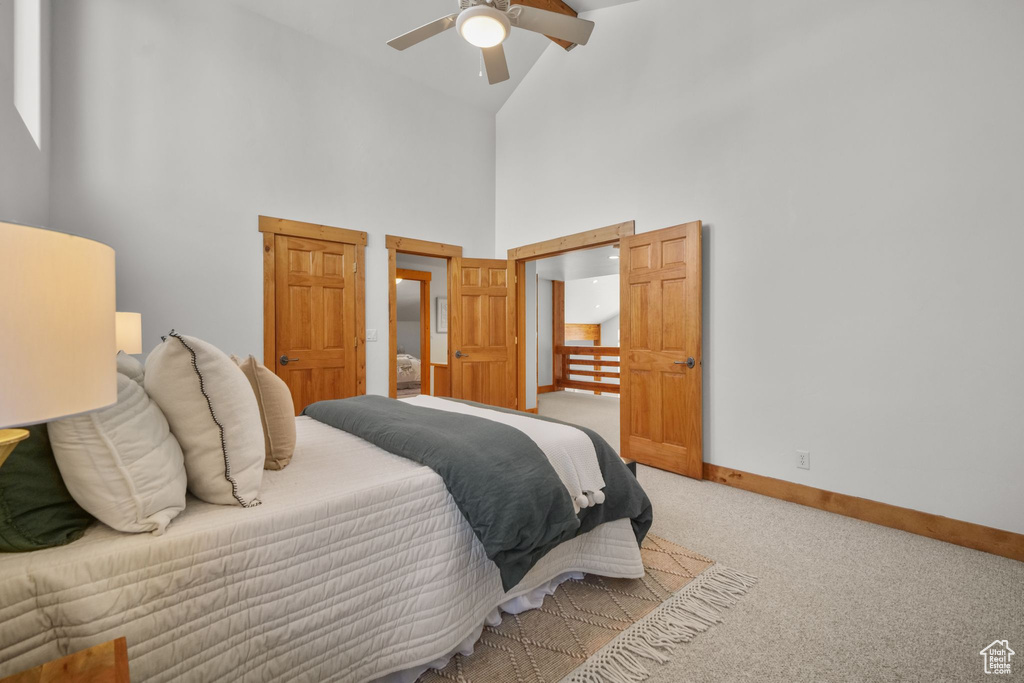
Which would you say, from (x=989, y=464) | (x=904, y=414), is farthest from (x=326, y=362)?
(x=989, y=464)

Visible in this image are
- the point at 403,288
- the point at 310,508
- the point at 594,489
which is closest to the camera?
the point at 310,508

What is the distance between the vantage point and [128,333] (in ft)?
8.45

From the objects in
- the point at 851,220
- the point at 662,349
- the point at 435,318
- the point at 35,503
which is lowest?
the point at 35,503

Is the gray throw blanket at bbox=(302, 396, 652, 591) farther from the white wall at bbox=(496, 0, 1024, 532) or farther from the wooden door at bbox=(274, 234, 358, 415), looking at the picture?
the wooden door at bbox=(274, 234, 358, 415)

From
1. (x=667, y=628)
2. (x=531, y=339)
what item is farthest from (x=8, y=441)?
(x=531, y=339)

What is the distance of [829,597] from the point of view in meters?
1.71

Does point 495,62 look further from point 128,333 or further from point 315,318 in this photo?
point 128,333

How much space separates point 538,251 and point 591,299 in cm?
520

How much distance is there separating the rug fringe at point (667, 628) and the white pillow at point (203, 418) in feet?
3.70

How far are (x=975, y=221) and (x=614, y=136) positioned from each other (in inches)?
98.5

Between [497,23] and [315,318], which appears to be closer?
[497,23]

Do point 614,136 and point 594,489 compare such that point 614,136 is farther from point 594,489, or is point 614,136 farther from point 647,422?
point 594,489

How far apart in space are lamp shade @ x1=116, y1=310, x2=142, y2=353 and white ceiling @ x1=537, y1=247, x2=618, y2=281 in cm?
404

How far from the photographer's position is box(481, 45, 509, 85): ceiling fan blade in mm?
2488
